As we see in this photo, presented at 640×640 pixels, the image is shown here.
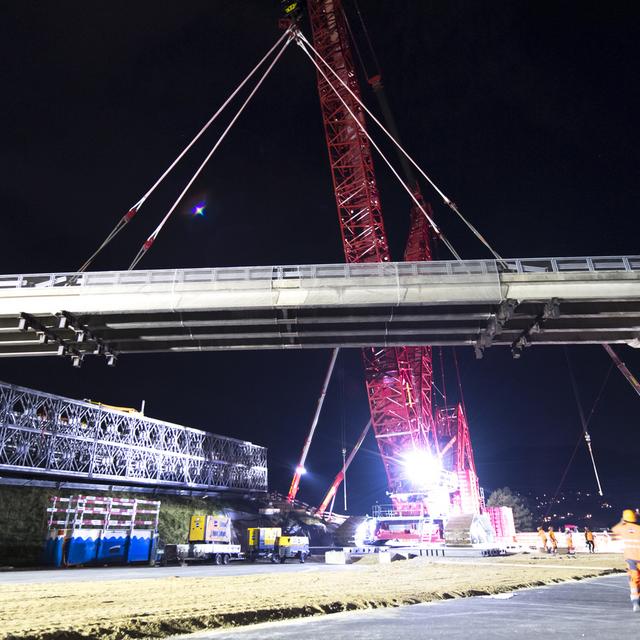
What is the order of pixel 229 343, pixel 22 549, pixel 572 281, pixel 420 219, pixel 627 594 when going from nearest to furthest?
pixel 627 594, pixel 572 281, pixel 229 343, pixel 22 549, pixel 420 219

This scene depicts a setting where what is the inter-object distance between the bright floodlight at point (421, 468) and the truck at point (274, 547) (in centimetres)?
1730

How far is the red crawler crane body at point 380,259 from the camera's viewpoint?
45.8 m

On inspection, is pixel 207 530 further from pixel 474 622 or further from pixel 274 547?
Result: pixel 474 622

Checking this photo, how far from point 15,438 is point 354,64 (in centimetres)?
4351

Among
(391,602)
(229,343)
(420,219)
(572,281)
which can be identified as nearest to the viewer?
(391,602)

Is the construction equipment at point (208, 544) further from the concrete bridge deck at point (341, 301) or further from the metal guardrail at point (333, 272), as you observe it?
the metal guardrail at point (333, 272)

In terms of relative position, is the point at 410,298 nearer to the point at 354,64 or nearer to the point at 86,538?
the point at 86,538

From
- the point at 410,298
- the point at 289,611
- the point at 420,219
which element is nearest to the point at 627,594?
the point at 289,611

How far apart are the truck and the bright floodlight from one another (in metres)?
17.3

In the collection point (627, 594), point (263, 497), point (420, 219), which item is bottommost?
point (627, 594)

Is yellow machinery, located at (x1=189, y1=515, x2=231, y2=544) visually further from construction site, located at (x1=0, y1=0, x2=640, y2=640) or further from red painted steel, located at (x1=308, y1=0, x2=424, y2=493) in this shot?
red painted steel, located at (x1=308, y1=0, x2=424, y2=493)

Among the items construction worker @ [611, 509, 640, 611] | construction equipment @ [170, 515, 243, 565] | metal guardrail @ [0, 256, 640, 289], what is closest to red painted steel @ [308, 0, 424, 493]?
construction equipment @ [170, 515, 243, 565]

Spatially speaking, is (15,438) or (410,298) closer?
(410,298)

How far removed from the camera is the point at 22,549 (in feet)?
119
